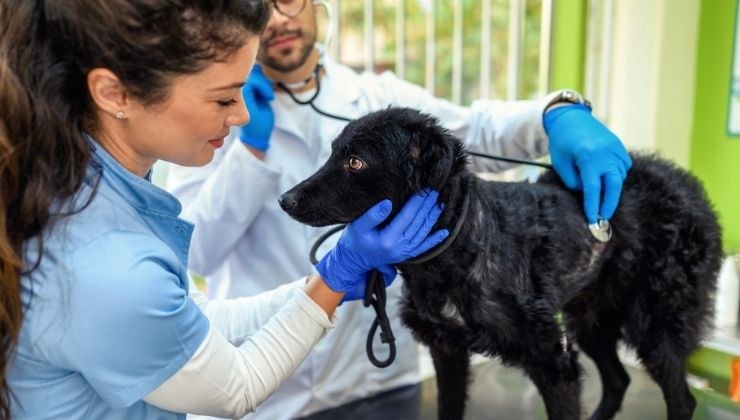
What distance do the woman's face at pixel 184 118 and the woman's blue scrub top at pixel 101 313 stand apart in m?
0.04

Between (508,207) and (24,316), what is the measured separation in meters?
0.76

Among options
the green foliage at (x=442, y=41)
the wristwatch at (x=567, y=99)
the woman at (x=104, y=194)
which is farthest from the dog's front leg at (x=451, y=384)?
the green foliage at (x=442, y=41)

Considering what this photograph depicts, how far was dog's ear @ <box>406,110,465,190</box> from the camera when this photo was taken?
94 cm

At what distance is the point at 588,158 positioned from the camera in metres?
1.15

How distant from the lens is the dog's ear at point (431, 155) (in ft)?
3.07

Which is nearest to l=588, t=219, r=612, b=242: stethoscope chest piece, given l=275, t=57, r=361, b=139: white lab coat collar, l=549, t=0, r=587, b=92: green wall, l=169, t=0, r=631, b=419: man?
l=169, t=0, r=631, b=419: man

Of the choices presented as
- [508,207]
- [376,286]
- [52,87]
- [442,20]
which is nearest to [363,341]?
[376,286]

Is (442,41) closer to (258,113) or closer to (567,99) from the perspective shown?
(567,99)

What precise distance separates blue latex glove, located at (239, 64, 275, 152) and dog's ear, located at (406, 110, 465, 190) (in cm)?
47

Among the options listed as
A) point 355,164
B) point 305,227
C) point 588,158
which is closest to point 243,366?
point 355,164

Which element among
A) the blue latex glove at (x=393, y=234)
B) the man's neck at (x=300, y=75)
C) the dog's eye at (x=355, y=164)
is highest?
the man's neck at (x=300, y=75)

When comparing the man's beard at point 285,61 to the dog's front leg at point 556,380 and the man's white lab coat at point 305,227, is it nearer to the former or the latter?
the man's white lab coat at point 305,227

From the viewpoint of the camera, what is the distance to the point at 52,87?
699 mm

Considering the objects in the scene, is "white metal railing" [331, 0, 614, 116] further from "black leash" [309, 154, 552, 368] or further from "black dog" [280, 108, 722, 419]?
"black leash" [309, 154, 552, 368]
